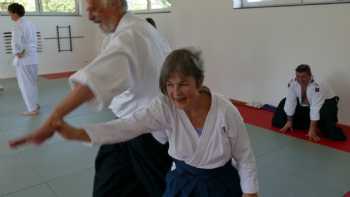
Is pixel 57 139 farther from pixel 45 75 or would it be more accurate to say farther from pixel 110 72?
pixel 45 75

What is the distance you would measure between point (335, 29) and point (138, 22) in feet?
10.1

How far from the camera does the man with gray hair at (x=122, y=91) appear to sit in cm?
100

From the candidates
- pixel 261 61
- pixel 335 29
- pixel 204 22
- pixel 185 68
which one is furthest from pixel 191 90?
pixel 204 22

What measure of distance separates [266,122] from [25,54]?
135 inches

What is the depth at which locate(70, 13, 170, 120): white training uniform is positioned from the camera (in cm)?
102

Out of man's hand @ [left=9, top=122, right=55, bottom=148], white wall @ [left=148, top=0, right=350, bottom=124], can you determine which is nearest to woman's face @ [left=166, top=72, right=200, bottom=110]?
man's hand @ [left=9, top=122, right=55, bottom=148]

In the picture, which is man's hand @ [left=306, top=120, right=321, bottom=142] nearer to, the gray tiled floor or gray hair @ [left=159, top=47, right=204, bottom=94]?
the gray tiled floor

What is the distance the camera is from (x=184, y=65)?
1218 mm

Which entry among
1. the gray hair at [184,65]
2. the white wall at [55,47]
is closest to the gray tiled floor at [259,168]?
the gray hair at [184,65]

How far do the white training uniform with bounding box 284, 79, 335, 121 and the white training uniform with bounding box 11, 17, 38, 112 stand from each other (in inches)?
137

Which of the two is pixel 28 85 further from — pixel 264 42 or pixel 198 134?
pixel 198 134

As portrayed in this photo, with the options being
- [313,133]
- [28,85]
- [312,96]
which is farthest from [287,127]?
[28,85]

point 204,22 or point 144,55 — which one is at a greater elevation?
point 204,22

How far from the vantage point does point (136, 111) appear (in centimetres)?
134
